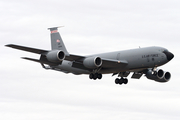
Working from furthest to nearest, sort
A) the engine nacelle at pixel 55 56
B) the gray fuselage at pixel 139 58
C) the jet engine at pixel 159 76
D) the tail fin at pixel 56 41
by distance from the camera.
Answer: the tail fin at pixel 56 41
the jet engine at pixel 159 76
the gray fuselage at pixel 139 58
the engine nacelle at pixel 55 56

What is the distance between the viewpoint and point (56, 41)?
65.4 metres

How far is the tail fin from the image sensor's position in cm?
6488

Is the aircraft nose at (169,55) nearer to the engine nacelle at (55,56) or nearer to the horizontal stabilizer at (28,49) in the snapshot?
the engine nacelle at (55,56)

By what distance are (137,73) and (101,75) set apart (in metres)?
8.20

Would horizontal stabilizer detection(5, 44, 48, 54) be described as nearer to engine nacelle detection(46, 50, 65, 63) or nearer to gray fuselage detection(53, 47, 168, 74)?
engine nacelle detection(46, 50, 65, 63)

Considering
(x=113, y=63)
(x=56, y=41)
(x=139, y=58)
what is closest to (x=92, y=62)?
(x=113, y=63)

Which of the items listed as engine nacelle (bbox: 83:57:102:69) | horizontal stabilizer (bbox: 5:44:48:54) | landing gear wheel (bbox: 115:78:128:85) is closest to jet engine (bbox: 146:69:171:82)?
landing gear wheel (bbox: 115:78:128:85)

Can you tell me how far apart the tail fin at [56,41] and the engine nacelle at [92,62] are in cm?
1112

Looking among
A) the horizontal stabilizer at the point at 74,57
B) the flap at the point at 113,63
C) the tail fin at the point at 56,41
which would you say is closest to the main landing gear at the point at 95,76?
the flap at the point at 113,63

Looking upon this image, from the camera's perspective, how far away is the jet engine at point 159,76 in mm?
60916

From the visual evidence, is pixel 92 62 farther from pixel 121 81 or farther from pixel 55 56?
pixel 121 81

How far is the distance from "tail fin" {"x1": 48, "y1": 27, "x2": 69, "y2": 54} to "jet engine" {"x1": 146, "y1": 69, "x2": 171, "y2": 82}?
45.1 feet

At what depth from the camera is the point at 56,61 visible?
5128cm

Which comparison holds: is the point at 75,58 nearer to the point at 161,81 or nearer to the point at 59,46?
the point at 59,46
